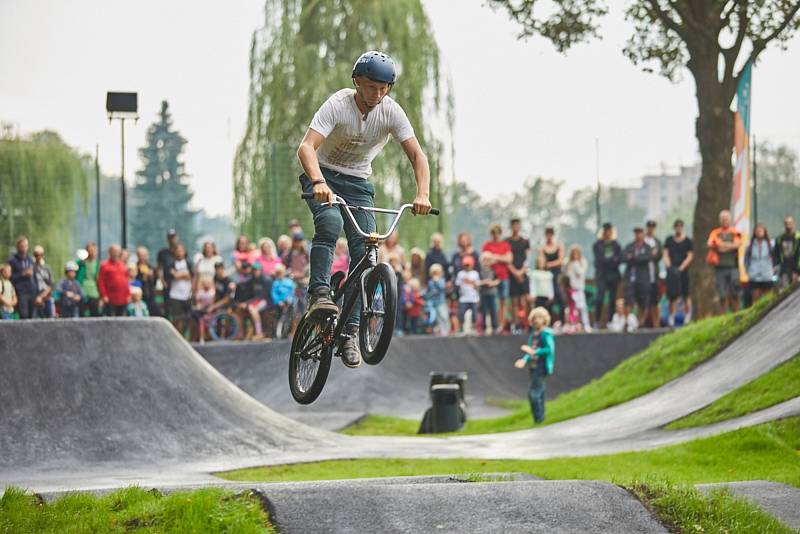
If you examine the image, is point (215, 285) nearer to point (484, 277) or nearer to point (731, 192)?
point (484, 277)

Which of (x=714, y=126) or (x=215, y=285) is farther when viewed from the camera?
(x=714, y=126)

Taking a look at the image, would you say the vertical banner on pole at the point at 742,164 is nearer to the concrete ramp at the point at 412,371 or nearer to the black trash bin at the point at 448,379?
the concrete ramp at the point at 412,371

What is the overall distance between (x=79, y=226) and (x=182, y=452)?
18.1 meters

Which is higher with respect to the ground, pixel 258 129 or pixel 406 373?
pixel 258 129

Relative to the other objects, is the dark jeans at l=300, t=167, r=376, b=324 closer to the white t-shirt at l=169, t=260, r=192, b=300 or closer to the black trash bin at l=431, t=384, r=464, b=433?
the black trash bin at l=431, t=384, r=464, b=433

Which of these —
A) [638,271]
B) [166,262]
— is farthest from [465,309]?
[166,262]

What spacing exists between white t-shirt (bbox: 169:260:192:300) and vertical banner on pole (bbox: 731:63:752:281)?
967 cm

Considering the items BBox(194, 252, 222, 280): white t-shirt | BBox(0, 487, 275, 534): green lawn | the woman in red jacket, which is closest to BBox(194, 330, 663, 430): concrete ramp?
BBox(194, 252, 222, 280): white t-shirt

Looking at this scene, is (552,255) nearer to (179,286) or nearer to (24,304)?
(179,286)

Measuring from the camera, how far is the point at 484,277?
77.8 feet

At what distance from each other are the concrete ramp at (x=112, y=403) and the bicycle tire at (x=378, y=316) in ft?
18.3

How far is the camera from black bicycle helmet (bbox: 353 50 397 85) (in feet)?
30.1

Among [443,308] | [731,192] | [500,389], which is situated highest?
[731,192]

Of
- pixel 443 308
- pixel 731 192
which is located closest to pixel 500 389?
pixel 443 308
